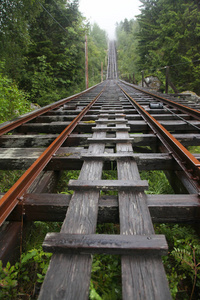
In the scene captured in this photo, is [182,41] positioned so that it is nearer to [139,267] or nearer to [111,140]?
[111,140]

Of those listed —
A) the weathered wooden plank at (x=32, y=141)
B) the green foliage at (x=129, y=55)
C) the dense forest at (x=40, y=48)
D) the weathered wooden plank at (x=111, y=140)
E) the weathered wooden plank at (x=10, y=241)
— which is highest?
the green foliage at (x=129, y=55)

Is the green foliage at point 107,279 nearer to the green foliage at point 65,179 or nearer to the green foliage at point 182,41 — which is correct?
the green foliage at point 65,179

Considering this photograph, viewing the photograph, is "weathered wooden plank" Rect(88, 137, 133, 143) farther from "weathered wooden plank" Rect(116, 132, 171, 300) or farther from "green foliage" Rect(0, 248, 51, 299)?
"green foliage" Rect(0, 248, 51, 299)

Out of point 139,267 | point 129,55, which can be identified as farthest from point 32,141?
point 129,55

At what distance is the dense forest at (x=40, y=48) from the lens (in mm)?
8469

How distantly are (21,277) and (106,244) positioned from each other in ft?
2.59

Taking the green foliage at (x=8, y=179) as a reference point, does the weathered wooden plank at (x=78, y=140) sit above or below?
above

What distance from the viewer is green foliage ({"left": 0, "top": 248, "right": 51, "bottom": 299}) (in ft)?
3.43

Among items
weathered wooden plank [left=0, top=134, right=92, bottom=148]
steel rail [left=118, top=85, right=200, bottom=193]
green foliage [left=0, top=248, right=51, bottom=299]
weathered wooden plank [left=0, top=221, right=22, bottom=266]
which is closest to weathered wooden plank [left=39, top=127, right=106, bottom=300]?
green foliage [left=0, top=248, right=51, bottom=299]

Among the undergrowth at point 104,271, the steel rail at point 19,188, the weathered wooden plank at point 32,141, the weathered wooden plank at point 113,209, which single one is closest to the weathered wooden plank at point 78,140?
the weathered wooden plank at point 32,141

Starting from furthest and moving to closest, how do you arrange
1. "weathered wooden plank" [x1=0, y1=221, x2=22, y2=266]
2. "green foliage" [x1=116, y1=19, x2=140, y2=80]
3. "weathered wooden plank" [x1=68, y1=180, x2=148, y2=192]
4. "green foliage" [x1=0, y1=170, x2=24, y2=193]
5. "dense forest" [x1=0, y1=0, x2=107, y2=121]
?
"green foliage" [x1=116, y1=19, x2=140, y2=80]
"dense forest" [x1=0, y1=0, x2=107, y2=121]
"green foliage" [x1=0, y1=170, x2=24, y2=193]
"weathered wooden plank" [x1=68, y1=180, x2=148, y2=192]
"weathered wooden plank" [x1=0, y1=221, x2=22, y2=266]

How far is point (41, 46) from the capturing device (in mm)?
12992

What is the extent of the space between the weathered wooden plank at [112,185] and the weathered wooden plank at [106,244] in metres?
0.48

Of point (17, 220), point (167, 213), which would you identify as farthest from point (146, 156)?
point (17, 220)
